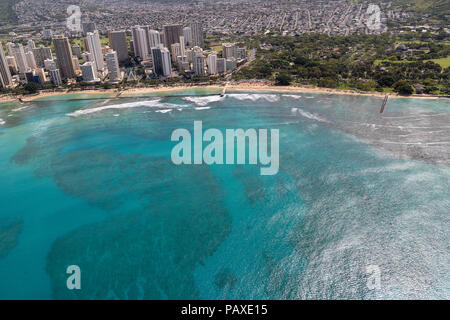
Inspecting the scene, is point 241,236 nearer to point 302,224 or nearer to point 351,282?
point 302,224

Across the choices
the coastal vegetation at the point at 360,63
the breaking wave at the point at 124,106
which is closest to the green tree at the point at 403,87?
the coastal vegetation at the point at 360,63

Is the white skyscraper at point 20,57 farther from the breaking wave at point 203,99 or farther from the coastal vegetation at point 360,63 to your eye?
the coastal vegetation at point 360,63

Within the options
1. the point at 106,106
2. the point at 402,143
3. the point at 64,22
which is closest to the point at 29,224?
the point at 106,106

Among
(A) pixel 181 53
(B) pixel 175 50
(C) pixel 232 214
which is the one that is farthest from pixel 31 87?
(C) pixel 232 214

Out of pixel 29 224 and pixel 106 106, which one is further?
pixel 106 106

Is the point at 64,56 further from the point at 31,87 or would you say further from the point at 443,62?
the point at 443,62

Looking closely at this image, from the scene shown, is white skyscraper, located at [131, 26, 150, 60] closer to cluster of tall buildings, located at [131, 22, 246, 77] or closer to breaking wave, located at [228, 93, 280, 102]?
cluster of tall buildings, located at [131, 22, 246, 77]
